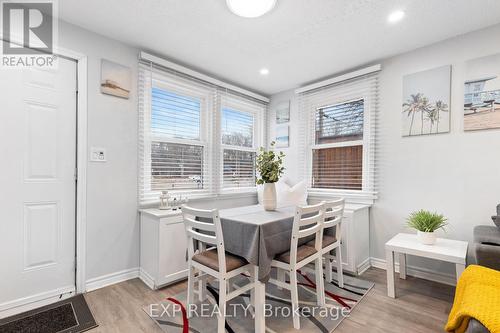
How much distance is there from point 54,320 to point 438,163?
3756mm

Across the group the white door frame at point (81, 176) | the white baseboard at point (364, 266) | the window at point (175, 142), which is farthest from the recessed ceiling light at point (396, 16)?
the white door frame at point (81, 176)

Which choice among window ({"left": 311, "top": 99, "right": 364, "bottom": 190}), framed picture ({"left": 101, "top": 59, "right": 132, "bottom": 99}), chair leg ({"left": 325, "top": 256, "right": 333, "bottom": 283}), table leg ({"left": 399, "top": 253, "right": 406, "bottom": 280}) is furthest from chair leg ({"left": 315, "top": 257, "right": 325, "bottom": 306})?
framed picture ({"left": 101, "top": 59, "right": 132, "bottom": 99})

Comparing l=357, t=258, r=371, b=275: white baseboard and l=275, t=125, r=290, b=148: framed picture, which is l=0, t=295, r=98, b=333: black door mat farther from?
l=275, t=125, r=290, b=148: framed picture

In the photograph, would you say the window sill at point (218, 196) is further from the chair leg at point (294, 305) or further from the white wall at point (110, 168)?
the chair leg at point (294, 305)

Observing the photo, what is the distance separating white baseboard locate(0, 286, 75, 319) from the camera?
190 cm

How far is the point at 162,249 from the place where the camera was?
2338mm

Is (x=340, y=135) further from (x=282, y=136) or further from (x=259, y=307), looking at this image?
(x=259, y=307)

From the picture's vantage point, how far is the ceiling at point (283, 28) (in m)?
1.96

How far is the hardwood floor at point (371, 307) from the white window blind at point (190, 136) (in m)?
0.94

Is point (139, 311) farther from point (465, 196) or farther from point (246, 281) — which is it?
point (465, 196)

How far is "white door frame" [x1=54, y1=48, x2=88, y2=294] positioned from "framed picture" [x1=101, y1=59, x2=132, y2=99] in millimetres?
166

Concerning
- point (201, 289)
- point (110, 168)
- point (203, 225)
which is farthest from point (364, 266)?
point (110, 168)

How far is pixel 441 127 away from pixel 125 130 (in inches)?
131

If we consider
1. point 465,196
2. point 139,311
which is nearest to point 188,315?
point 139,311
